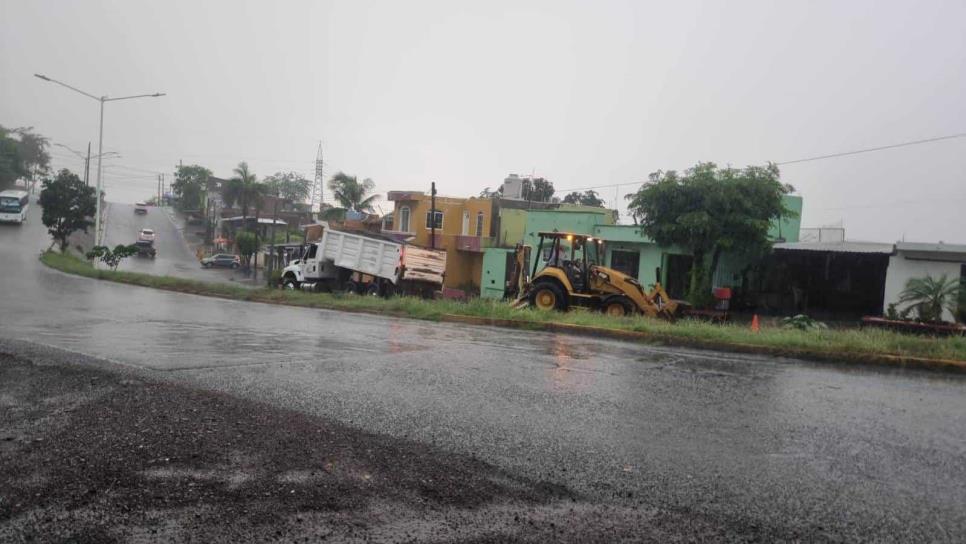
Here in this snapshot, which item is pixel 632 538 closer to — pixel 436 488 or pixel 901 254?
pixel 436 488

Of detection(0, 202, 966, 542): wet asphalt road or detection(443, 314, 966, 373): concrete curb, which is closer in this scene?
detection(0, 202, 966, 542): wet asphalt road

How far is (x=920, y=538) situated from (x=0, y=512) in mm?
4926

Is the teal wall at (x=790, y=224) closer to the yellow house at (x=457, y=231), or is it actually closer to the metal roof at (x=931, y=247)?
the metal roof at (x=931, y=247)

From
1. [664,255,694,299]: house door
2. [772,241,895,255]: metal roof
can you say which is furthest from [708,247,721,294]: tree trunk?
[664,255,694,299]: house door

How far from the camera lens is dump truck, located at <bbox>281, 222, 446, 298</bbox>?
28281 mm

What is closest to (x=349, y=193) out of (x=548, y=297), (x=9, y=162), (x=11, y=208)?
(x=11, y=208)

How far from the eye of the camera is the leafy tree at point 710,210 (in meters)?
24.1

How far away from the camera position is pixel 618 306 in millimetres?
18781

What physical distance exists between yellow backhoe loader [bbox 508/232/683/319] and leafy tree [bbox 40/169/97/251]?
3460cm

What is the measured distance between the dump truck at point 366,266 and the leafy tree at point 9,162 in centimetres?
6370

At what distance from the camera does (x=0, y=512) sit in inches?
149

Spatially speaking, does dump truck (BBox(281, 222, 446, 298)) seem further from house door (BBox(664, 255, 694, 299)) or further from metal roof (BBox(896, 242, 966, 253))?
metal roof (BBox(896, 242, 966, 253))

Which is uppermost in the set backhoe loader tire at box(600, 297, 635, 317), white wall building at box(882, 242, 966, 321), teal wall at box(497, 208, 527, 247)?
teal wall at box(497, 208, 527, 247)

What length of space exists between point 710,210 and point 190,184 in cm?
8646
